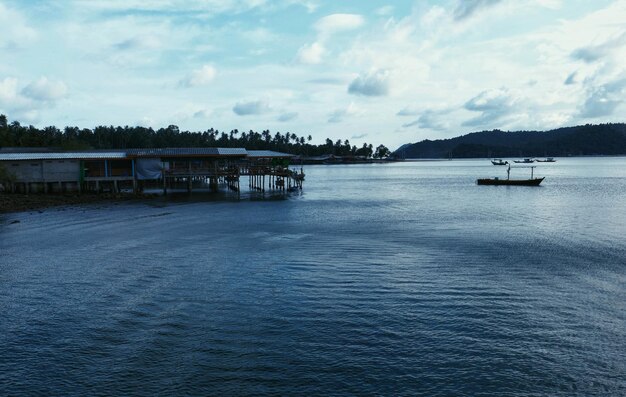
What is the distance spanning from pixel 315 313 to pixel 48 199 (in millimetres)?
50447

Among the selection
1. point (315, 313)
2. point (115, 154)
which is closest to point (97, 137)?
point (115, 154)

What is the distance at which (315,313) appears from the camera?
17.1m

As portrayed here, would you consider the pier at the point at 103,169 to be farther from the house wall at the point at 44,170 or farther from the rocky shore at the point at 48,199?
the rocky shore at the point at 48,199

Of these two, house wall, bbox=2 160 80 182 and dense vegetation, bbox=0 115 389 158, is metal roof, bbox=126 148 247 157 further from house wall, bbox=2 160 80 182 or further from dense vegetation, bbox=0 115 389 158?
dense vegetation, bbox=0 115 389 158

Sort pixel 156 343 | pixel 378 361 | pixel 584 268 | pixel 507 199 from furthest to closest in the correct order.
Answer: pixel 507 199, pixel 584 268, pixel 156 343, pixel 378 361

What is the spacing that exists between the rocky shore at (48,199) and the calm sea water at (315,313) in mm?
20332

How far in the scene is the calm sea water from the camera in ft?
40.9

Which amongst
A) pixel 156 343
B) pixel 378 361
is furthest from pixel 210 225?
pixel 378 361

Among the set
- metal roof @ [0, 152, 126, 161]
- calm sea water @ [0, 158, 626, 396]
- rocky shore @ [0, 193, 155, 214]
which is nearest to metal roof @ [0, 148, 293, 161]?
metal roof @ [0, 152, 126, 161]

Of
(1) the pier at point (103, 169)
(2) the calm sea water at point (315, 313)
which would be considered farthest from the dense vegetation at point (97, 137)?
(2) the calm sea water at point (315, 313)

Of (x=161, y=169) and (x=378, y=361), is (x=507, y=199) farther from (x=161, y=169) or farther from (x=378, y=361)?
(x=378, y=361)

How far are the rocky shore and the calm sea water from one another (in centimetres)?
2033

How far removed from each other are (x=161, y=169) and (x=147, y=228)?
3336 centimetres

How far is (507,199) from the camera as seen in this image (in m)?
59.7
